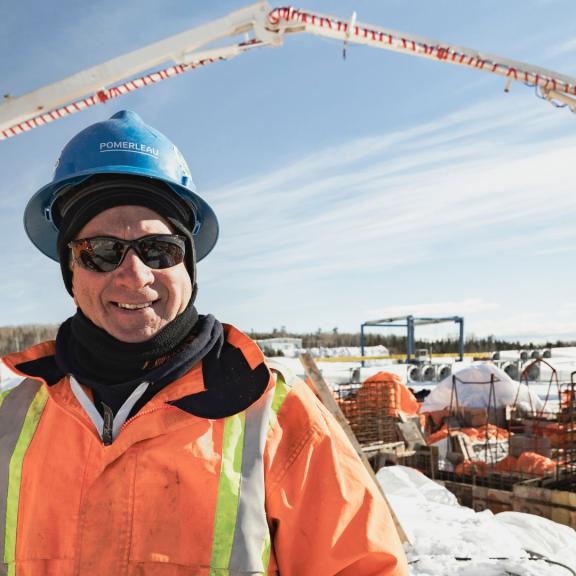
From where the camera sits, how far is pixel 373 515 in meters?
1.69

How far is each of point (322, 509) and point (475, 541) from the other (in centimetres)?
336

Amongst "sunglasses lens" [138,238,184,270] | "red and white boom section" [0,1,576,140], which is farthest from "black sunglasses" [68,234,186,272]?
"red and white boom section" [0,1,576,140]

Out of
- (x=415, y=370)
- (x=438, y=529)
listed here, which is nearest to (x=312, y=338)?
(x=415, y=370)

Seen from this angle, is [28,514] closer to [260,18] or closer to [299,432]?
[299,432]

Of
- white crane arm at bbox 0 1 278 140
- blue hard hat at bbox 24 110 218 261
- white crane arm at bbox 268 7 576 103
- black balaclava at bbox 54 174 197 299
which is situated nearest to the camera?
black balaclava at bbox 54 174 197 299

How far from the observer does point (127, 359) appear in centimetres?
183

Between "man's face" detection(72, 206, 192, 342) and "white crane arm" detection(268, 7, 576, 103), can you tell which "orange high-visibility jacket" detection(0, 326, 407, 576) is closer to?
"man's face" detection(72, 206, 192, 342)

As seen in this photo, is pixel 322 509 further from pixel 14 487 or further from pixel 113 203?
pixel 113 203

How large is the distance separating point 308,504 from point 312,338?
5410cm

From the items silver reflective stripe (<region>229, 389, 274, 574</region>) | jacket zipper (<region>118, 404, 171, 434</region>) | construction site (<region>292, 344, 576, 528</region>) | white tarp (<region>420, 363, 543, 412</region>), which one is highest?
jacket zipper (<region>118, 404, 171, 434</region>)

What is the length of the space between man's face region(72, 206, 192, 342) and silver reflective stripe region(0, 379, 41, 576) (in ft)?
1.24

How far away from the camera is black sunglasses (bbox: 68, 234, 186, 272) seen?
187 cm

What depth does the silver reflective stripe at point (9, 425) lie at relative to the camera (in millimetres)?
1826

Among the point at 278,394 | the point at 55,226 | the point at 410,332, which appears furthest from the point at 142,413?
the point at 410,332
